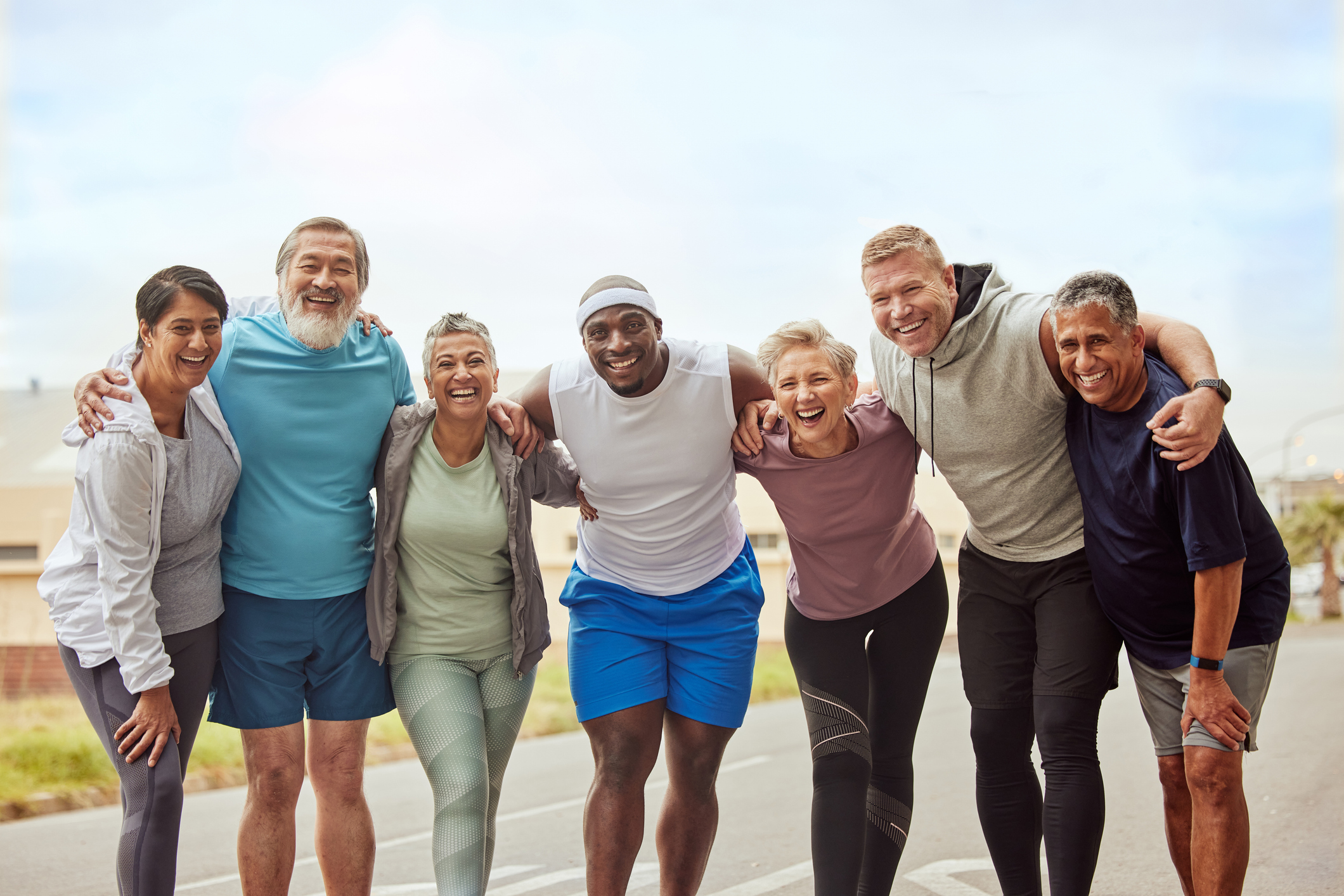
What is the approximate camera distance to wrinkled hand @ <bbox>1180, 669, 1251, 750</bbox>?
3.18 metres

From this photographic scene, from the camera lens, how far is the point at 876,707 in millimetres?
3752

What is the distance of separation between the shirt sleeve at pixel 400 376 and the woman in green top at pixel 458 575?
169mm

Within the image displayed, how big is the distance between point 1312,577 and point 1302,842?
7340 cm

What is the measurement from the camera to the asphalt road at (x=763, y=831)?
5137 millimetres

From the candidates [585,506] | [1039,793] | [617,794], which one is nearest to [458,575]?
[585,506]

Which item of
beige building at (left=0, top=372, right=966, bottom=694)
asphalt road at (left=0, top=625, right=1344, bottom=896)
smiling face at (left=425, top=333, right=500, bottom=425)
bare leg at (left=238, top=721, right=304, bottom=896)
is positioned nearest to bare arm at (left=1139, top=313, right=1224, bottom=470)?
smiling face at (left=425, top=333, right=500, bottom=425)

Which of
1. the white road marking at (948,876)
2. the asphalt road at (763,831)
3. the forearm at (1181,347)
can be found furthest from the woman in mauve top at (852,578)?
the asphalt road at (763,831)

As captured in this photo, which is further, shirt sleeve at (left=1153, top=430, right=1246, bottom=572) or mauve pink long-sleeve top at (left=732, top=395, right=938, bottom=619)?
mauve pink long-sleeve top at (left=732, top=395, right=938, bottom=619)

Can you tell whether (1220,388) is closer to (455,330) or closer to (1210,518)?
(1210,518)

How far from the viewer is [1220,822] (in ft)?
10.6

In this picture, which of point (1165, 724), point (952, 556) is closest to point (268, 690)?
point (1165, 724)

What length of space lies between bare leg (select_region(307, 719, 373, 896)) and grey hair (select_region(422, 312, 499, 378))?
1.27 m

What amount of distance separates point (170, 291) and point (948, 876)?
4.24 meters

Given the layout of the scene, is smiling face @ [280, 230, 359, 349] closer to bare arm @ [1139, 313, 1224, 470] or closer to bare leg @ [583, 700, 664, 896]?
bare leg @ [583, 700, 664, 896]
